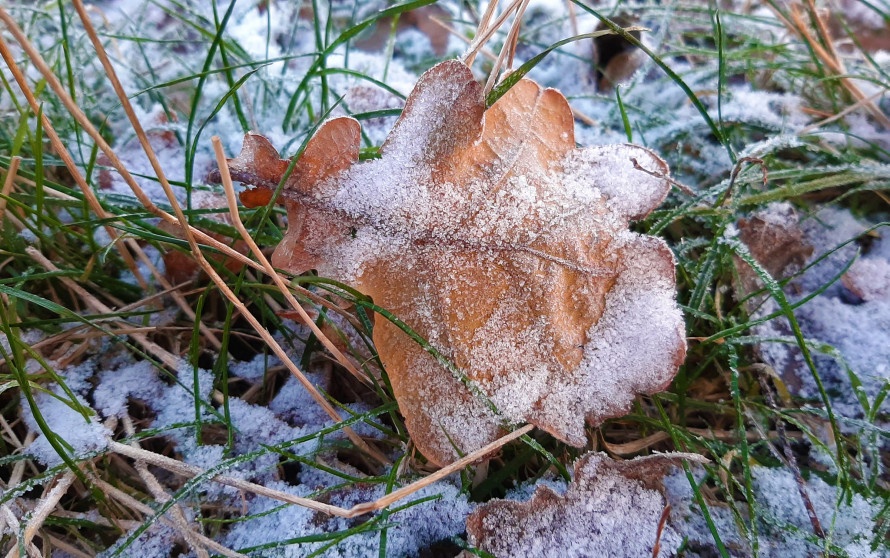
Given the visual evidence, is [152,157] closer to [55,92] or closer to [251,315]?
[55,92]

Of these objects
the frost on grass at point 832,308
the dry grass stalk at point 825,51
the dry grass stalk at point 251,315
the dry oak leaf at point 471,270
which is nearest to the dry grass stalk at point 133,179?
the dry grass stalk at point 251,315

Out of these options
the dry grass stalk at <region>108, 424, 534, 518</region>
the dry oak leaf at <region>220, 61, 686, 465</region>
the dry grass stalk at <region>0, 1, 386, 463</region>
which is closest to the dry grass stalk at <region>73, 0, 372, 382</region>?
the dry grass stalk at <region>0, 1, 386, 463</region>

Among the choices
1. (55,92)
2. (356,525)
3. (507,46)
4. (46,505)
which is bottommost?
(356,525)

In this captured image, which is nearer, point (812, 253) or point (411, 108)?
point (411, 108)

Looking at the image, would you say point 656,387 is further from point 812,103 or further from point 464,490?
point 812,103

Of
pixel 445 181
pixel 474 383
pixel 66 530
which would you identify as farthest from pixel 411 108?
pixel 66 530

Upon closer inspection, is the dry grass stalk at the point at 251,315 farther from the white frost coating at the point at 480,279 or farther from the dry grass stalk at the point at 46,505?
the dry grass stalk at the point at 46,505

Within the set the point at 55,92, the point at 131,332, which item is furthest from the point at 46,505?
the point at 55,92
